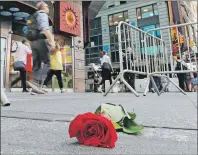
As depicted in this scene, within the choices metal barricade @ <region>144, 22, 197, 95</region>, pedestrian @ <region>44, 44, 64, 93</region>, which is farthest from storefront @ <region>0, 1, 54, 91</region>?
metal barricade @ <region>144, 22, 197, 95</region>

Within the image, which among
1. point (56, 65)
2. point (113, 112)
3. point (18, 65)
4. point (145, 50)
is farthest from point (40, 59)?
point (113, 112)

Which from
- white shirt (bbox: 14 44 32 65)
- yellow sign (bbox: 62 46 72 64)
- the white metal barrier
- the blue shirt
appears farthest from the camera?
yellow sign (bbox: 62 46 72 64)

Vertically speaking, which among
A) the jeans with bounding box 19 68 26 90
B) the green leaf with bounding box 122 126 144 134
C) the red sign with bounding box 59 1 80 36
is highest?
the red sign with bounding box 59 1 80 36

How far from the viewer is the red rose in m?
0.52

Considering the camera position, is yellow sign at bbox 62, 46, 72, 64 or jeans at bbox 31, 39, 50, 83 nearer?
jeans at bbox 31, 39, 50, 83

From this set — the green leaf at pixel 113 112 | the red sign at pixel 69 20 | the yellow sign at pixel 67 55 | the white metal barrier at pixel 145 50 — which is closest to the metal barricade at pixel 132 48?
the white metal barrier at pixel 145 50

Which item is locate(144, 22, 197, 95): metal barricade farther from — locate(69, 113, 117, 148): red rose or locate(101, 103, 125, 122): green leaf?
locate(69, 113, 117, 148): red rose

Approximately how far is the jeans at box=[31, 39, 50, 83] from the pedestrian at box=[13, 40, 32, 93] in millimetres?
232

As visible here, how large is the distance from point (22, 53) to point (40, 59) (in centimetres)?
50

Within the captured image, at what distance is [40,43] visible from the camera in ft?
10.4

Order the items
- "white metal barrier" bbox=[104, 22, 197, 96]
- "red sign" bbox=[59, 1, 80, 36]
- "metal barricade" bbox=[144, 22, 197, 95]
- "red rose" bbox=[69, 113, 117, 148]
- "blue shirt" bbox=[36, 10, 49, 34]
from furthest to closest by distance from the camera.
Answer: "metal barricade" bbox=[144, 22, 197, 95]
"white metal barrier" bbox=[104, 22, 197, 96]
"red sign" bbox=[59, 1, 80, 36]
"blue shirt" bbox=[36, 10, 49, 34]
"red rose" bbox=[69, 113, 117, 148]

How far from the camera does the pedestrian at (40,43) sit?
2416 millimetres

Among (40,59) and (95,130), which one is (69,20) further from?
(95,130)

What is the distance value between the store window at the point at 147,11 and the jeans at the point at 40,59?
971cm
